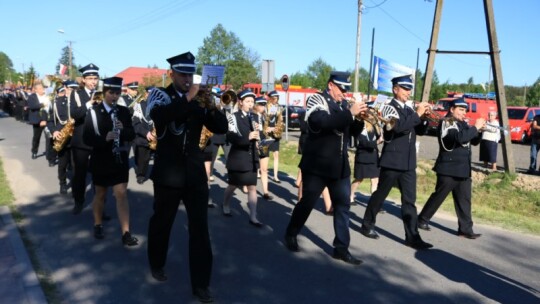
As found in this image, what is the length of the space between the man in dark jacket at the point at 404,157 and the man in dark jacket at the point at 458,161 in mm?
576

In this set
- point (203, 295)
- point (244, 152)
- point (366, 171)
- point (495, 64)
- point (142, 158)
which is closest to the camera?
point (203, 295)

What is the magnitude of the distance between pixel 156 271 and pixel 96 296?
0.60 meters

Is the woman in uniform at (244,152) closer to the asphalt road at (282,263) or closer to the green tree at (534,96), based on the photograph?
the asphalt road at (282,263)

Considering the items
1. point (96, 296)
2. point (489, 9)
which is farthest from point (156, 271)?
point (489, 9)

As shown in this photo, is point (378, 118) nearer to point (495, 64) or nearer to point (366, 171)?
point (366, 171)

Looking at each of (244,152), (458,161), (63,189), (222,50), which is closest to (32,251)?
(244,152)

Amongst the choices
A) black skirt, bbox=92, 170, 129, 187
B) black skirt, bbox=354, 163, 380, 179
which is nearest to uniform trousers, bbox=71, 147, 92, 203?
black skirt, bbox=92, 170, 129, 187

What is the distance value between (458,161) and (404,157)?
0.99 meters

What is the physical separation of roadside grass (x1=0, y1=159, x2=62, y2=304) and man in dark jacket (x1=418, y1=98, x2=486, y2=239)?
503 cm

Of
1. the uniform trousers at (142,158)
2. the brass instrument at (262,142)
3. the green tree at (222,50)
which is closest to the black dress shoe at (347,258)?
the brass instrument at (262,142)

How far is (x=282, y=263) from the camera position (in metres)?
5.55

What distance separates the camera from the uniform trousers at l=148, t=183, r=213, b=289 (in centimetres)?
446

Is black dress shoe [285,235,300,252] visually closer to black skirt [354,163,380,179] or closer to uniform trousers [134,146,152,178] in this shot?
black skirt [354,163,380,179]

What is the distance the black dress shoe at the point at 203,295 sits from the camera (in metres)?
4.36
